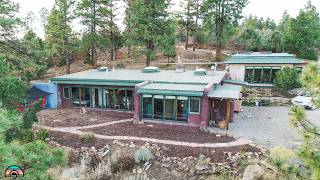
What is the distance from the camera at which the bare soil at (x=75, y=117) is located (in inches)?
848

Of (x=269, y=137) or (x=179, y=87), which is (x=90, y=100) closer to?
(x=179, y=87)

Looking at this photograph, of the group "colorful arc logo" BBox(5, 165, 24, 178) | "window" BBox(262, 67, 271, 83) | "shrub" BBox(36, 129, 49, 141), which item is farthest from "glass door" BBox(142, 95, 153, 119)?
"window" BBox(262, 67, 271, 83)

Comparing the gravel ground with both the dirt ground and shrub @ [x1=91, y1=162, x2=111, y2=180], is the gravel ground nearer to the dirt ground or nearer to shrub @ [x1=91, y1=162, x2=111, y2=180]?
the dirt ground

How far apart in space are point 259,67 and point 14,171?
31700 millimetres

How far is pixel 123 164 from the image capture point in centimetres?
1593

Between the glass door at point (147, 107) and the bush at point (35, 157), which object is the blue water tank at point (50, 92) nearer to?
the glass door at point (147, 107)

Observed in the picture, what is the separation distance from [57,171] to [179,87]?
10.2 meters

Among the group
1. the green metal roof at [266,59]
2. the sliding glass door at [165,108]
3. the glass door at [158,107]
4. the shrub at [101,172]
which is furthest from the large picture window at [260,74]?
the shrub at [101,172]

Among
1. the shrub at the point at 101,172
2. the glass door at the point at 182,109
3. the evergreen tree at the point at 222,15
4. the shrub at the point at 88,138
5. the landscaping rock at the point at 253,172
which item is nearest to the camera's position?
the landscaping rock at the point at 253,172

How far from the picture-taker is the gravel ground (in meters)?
18.1

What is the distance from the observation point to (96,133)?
19406 millimetres

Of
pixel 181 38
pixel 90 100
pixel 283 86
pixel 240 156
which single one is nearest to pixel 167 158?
pixel 240 156

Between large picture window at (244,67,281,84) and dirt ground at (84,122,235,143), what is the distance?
669 inches

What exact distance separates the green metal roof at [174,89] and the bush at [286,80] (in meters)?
13.2
